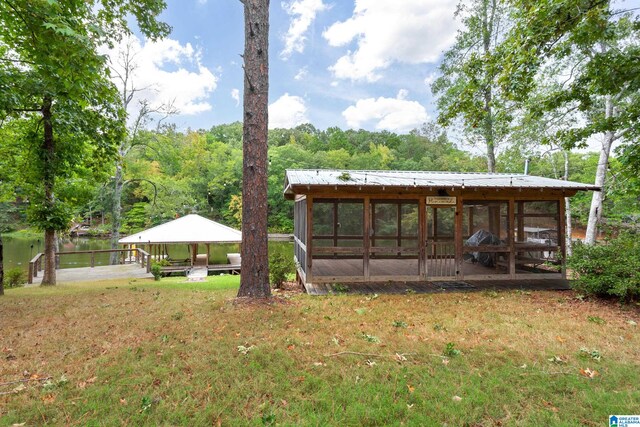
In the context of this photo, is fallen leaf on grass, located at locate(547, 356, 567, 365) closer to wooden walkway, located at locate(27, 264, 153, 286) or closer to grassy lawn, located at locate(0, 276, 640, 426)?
grassy lawn, located at locate(0, 276, 640, 426)

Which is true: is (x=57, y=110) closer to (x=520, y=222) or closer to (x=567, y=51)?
(x=567, y=51)

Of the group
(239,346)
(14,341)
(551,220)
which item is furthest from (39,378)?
(551,220)

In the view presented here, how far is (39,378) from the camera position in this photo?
107 inches

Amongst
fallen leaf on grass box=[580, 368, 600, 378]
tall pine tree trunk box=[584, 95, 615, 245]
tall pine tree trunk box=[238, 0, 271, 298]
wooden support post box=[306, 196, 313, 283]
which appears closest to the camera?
fallen leaf on grass box=[580, 368, 600, 378]

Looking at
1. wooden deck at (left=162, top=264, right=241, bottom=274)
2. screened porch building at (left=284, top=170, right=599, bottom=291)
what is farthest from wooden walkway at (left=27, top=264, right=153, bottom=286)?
screened porch building at (left=284, top=170, right=599, bottom=291)

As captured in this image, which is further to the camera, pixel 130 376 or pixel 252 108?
pixel 252 108

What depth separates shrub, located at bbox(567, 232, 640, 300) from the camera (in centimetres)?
540

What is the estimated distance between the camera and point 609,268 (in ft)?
18.8

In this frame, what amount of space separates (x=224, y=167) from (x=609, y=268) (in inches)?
1174

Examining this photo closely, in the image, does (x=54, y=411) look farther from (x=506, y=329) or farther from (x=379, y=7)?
(x=379, y=7)

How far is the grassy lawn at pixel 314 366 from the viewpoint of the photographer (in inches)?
91.7

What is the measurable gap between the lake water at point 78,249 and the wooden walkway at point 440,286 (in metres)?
9.20

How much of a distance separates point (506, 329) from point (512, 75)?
4.26 metres

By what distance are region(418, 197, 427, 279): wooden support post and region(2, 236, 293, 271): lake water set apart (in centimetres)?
928
